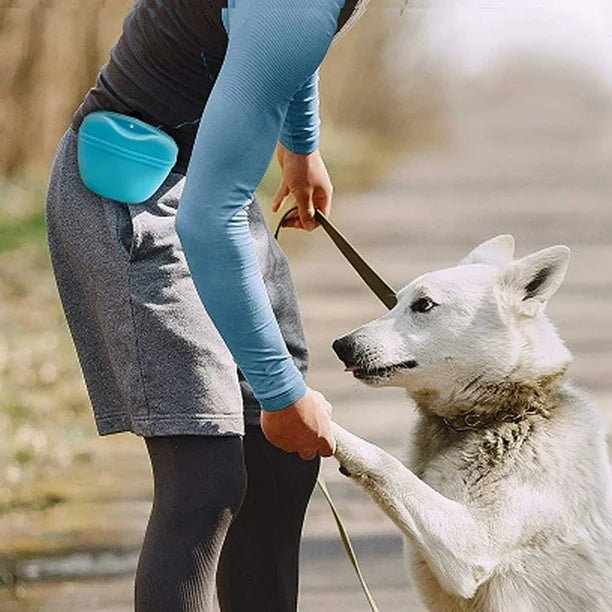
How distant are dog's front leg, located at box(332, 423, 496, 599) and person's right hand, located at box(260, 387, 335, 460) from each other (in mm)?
294

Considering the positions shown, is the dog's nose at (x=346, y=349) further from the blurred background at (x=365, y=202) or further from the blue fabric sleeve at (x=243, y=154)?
the blurred background at (x=365, y=202)

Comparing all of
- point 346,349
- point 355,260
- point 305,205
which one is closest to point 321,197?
point 305,205

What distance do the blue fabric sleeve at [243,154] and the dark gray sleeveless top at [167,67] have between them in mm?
126

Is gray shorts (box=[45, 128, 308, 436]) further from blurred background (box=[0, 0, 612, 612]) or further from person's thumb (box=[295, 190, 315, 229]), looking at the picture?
blurred background (box=[0, 0, 612, 612])

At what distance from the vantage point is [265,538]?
229 cm

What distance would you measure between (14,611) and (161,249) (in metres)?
1.93

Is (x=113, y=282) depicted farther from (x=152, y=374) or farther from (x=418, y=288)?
(x=418, y=288)

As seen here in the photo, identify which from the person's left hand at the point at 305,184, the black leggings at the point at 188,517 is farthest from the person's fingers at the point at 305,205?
the black leggings at the point at 188,517

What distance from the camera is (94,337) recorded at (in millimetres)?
2146

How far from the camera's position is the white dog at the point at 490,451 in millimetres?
2285

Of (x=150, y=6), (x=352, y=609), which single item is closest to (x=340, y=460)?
(x=150, y=6)

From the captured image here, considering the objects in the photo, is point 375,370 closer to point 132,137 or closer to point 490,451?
point 490,451

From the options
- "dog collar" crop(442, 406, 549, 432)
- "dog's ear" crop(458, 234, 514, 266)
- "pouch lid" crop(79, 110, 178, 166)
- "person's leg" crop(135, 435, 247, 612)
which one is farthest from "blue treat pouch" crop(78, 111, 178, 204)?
"dog's ear" crop(458, 234, 514, 266)

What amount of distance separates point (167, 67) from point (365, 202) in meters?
2.04
